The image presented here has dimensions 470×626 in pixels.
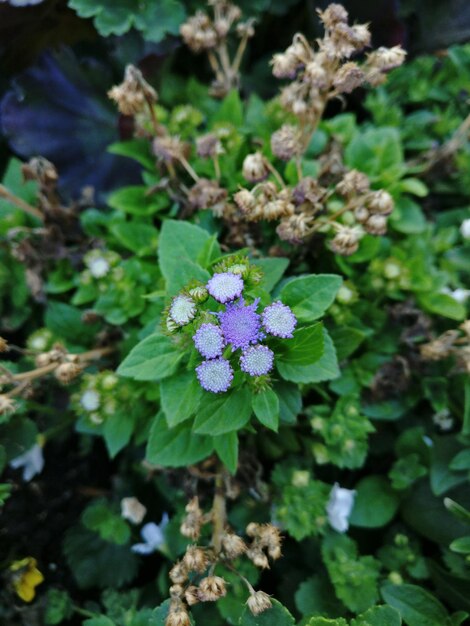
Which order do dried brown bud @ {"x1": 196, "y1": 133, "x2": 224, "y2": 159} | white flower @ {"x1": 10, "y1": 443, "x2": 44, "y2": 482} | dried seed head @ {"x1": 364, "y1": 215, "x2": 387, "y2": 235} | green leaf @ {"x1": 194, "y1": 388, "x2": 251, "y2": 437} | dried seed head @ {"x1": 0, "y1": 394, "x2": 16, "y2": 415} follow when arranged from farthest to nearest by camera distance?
white flower @ {"x1": 10, "y1": 443, "x2": 44, "y2": 482}, dried brown bud @ {"x1": 196, "y1": 133, "x2": 224, "y2": 159}, dried seed head @ {"x1": 364, "y1": 215, "x2": 387, "y2": 235}, dried seed head @ {"x1": 0, "y1": 394, "x2": 16, "y2": 415}, green leaf @ {"x1": 194, "y1": 388, "x2": 251, "y2": 437}

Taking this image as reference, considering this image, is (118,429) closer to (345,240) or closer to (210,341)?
(210,341)

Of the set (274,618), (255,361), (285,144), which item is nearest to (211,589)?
(274,618)

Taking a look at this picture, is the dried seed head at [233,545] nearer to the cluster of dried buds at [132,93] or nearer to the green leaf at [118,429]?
the green leaf at [118,429]

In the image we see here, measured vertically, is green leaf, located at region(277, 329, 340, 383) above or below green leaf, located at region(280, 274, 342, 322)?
below

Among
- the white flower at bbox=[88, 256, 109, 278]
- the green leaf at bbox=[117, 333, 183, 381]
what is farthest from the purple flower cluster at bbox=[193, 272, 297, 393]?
the white flower at bbox=[88, 256, 109, 278]

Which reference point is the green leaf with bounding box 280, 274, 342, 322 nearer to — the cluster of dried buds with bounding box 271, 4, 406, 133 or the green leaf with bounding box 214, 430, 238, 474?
the green leaf with bounding box 214, 430, 238, 474
